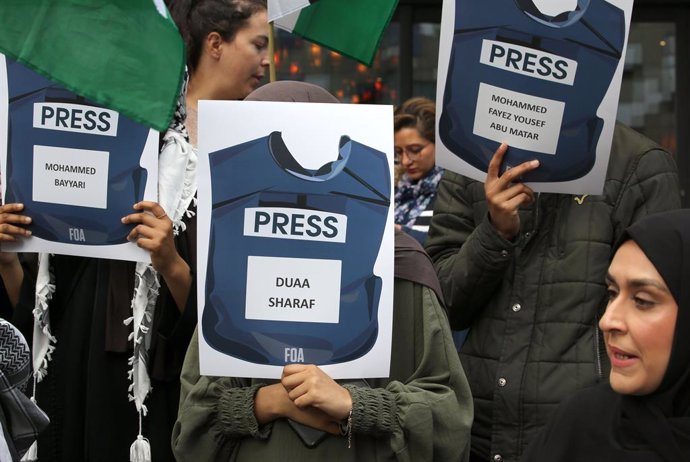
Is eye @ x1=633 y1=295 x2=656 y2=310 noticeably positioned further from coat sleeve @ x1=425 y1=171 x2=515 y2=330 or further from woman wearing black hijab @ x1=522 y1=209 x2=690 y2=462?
coat sleeve @ x1=425 y1=171 x2=515 y2=330

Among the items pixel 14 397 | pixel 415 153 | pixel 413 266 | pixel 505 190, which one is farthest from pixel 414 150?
pixel 14 397

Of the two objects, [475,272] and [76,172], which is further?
[76,172]

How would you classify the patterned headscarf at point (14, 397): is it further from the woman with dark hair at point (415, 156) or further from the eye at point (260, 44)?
the woman with dark hair at point (415, 156)

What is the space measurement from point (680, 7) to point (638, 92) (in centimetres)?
60

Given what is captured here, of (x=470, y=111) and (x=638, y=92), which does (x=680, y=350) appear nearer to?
(x=470, y=111)

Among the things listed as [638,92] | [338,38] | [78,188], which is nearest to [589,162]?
[338,38]

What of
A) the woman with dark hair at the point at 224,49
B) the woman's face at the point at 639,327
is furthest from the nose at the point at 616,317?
the woman with dark hair at the point at 224,49

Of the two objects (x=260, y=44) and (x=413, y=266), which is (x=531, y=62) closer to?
(x=413, y=266)

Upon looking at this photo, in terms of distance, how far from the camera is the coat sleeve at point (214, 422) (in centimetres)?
347

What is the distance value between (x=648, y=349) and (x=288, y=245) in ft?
3.11

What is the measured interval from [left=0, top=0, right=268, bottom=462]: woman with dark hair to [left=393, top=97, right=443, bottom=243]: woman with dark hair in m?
2.42

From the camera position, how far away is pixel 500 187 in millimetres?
4027

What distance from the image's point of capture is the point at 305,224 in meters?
3.48

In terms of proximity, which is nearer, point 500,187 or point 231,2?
point 500,187
